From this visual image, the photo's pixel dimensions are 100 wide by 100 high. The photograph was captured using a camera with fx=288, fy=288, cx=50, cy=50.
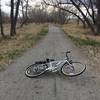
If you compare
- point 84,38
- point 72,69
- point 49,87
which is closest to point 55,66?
point 72,69

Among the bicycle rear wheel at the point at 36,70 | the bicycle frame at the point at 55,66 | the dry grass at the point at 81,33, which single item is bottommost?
the dry grass at the point at 81,33

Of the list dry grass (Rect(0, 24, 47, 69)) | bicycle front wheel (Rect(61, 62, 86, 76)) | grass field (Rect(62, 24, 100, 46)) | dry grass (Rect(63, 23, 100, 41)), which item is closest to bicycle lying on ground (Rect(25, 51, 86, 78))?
bicycle front wheel (Rect(61, 62, 86, 76))

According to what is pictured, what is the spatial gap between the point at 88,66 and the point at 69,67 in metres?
2.29

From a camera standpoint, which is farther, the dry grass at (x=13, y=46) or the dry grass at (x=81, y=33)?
the dry grass at (x=81, y=33)

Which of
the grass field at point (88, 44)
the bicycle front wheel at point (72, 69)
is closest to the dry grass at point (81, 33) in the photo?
the grass field at point (88, 44)

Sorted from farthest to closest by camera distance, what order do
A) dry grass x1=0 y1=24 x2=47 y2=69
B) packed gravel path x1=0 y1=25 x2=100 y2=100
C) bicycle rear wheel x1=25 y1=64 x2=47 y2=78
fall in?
dry grass x1=0 y1=24 x2=47 y2=69 → bicycle rear wheel x1=25 y1=64 x2=47 y2=78 → packed gravel path x1=0 y1=25 x2=100 y2=100

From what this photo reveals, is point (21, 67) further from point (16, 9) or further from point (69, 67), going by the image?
point (16, 9)

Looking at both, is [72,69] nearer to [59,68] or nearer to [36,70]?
[59,68]

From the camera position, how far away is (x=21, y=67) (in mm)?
11523

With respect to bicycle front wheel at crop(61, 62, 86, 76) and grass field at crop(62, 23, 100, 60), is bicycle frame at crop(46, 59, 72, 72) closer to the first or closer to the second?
bicycle front wheel at crop(61, 62, 86, 76)

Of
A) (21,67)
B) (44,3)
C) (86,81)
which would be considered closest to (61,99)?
(86,81)

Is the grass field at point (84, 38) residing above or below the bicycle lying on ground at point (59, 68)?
below

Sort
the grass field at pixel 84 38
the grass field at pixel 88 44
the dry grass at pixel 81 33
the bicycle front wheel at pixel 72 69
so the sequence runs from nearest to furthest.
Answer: the bicycle front wheel at pixel 72 69 → the grass field at pixel 88 44 → the grass field at pixel 84 38 → the dry grass at pixel 81 33

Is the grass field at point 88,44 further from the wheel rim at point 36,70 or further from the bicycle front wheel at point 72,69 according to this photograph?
the wheel rim at point 36,70
